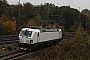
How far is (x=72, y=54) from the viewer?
13.8 m

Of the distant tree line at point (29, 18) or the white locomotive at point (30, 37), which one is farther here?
the distant tree line at point (29, 18)

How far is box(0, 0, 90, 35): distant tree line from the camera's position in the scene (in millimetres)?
50844

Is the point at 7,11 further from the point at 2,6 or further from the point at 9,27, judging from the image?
the point at 9,27

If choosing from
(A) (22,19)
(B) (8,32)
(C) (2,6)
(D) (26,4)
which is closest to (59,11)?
(D) (26,4)

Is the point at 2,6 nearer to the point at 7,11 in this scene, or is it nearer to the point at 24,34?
the point at 7,11

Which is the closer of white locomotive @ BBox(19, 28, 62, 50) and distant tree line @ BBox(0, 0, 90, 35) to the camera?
white locomotive @ BBox(19, 28, 62, 50)

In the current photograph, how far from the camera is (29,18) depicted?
79688mm

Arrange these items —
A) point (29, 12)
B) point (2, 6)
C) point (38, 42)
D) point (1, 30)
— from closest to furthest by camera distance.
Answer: point (38, 42) → point (1, 30) → point (2, 6) → point (29, 12)

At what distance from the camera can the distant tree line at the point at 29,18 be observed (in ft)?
167

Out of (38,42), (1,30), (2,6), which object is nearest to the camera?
(38,42)

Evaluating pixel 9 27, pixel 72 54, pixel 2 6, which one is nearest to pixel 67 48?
pixel 72 54

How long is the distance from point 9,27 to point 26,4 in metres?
34.7

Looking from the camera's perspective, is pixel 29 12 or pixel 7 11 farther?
pixel 29 12

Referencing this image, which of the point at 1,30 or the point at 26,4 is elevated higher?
the point at 26,4
